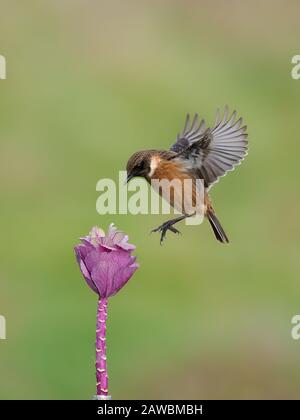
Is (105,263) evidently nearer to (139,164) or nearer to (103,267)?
(103,267)

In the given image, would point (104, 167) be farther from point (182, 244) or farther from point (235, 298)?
point (235, 298)

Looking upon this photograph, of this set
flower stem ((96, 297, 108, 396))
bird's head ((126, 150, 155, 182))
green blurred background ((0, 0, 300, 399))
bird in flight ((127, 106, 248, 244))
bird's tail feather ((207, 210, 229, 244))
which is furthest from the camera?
green blurred background ((0, 0, 300, 399))

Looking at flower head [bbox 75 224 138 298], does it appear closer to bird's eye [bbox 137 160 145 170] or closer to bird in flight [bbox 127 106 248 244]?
bird's eye [bbox 137 160 145 170]

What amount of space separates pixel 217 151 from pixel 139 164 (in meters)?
0.36

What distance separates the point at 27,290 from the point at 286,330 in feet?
5.14

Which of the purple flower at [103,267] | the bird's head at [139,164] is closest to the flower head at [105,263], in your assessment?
the purple flower at [103,267]

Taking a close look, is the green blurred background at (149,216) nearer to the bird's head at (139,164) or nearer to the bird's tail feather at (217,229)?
the bird's tail feather at (217,229)

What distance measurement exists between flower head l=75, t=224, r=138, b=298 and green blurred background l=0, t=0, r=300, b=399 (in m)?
3.49

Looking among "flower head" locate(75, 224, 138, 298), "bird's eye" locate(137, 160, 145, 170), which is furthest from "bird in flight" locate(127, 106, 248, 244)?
"flower head" locate(75, 224, 138, 298)

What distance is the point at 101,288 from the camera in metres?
1.45

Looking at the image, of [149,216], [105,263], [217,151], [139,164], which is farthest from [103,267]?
[149,216]

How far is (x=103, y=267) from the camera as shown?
1432mm

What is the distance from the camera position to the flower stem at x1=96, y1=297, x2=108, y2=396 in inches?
53.3

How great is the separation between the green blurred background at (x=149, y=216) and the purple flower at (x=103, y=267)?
138 inches
